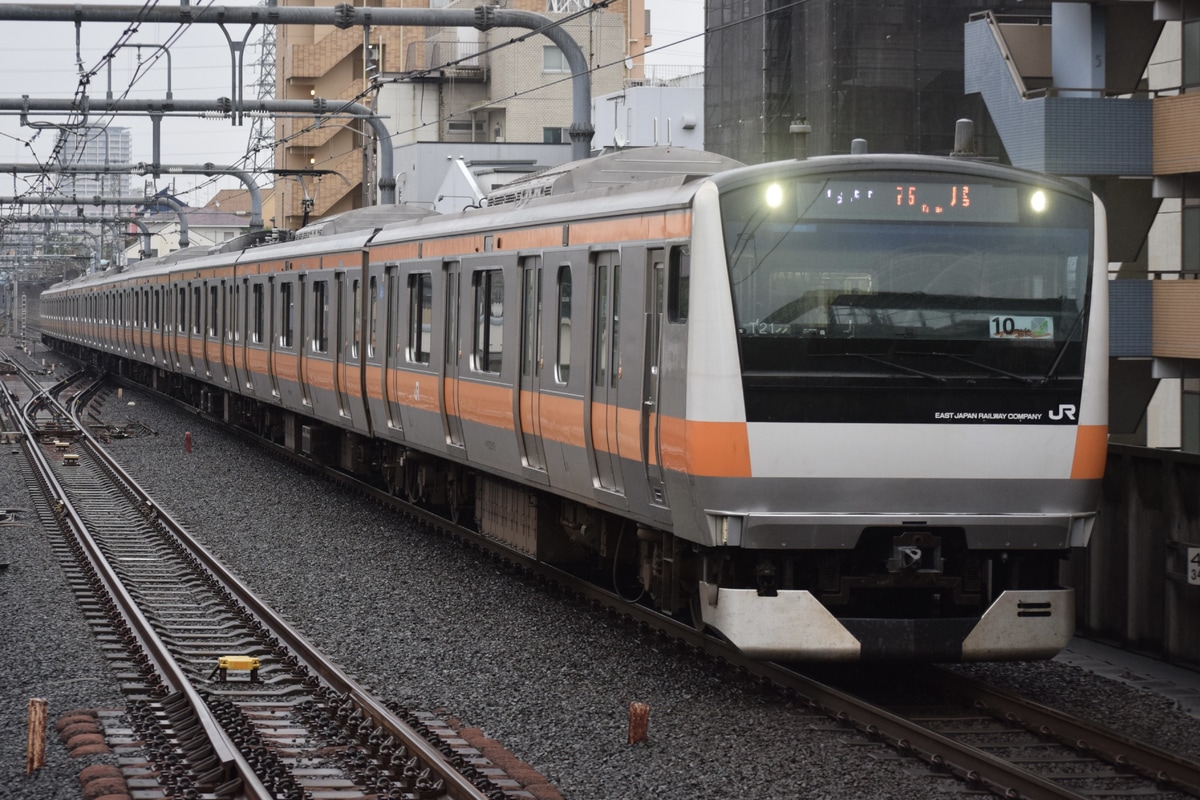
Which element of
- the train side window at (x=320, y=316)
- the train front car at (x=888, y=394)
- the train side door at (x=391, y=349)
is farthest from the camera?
the train side window at (x=320, y=316)

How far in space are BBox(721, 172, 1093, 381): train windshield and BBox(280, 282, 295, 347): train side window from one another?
12.6 metres

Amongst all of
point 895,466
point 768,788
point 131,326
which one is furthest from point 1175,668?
point 131,326

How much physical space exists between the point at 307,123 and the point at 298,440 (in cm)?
5090

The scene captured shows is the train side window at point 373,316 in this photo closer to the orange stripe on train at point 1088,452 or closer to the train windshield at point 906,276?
the train windshield at point 906,276

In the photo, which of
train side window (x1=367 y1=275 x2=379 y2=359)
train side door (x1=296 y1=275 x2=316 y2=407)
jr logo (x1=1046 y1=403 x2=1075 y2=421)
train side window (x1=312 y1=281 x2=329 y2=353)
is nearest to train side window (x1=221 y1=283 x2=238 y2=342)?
train side door (x1=296 y1=275 x2=316 y2=407)

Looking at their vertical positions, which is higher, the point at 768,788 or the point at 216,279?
the point at 216,279

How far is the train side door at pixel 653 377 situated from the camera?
29.2 feet

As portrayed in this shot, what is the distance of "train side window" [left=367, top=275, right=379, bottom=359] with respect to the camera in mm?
15820

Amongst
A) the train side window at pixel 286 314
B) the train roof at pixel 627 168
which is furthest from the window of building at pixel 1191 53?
the train side window at pixel 286 314

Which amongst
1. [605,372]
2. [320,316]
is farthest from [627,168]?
[320,316]

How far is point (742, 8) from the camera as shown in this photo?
3569 centimetres

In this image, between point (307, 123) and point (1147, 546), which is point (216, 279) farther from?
point (307, 123)

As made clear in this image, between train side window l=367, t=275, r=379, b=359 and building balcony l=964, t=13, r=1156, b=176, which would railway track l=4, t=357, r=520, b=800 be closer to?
train side window l=367, t=275, r=379, b=359

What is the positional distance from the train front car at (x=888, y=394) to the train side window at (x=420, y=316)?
19.3 feet
